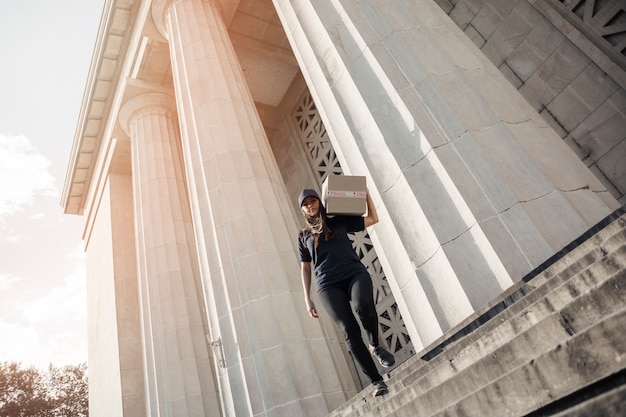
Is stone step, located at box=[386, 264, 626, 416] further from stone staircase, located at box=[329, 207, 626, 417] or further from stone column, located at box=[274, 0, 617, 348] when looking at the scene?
stone column, located at box=[274, 0, 617, 348]

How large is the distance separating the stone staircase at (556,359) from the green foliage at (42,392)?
32.1 m

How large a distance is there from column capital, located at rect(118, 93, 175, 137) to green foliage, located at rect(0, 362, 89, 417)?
878 inches

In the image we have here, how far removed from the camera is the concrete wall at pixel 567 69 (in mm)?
7703

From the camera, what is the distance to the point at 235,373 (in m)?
6.73

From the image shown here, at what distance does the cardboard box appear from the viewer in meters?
3.70

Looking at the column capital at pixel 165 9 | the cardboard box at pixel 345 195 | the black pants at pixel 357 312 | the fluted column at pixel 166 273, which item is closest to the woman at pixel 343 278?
the black pants at pixel 357 312

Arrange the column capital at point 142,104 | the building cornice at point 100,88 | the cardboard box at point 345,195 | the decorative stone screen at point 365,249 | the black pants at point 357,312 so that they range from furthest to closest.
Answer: the column capital at point 142,104 → the building cornice at point 100,88 → the decorative stone screen at point 365,249 → the cardboard box at point 345,195 → the black pants at point 357,312

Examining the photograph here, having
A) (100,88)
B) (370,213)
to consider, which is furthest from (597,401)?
(100,88)

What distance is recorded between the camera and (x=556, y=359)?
5.81 ft

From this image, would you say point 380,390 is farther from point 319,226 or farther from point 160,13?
point 160,13

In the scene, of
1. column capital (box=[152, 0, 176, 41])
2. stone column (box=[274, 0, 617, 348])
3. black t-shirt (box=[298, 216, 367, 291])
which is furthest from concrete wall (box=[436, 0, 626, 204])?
column capital (box=[152, 0, 176, 41])

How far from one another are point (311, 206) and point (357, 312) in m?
1.06

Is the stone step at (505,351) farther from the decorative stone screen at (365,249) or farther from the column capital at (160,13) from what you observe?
the column capital at (160,13)

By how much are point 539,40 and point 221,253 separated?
26.8 feet
